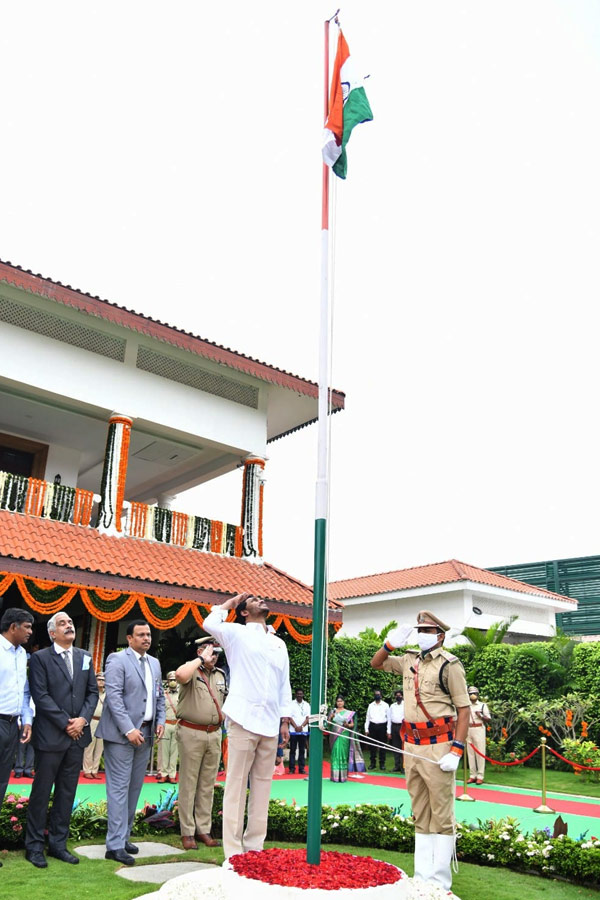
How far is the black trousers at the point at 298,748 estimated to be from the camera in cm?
1406

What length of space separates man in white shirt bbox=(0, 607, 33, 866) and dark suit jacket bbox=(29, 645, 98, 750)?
3.5 inches

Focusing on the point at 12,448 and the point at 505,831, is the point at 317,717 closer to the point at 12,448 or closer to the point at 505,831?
the point at 505,831

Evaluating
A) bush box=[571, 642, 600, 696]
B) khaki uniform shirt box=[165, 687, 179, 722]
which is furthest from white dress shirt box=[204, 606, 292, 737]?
bush box=[571, 642, 600, 696]

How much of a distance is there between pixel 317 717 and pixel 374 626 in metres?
23.6

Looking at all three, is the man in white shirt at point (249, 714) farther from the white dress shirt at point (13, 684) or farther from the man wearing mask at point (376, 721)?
the man wearing mask at point (376, 721)

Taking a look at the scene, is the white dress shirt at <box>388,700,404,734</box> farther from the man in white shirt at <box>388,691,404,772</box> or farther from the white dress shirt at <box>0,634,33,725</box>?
the white dress shirt at <box>0,634,33,725</box>

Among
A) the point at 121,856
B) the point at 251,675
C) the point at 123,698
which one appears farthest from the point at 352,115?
the point at 121,856

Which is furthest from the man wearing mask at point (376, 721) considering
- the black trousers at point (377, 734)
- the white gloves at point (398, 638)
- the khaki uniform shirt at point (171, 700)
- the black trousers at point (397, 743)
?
the white gloves at point (398, 638)

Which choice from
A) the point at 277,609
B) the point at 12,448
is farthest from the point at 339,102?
the point at 12,448

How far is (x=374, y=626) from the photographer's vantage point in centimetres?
2720

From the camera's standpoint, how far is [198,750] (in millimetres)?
6266

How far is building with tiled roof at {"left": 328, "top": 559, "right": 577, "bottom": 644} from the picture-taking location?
81.7 ft

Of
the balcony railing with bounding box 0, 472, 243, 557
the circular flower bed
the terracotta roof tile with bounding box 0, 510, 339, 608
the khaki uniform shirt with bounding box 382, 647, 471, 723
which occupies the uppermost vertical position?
the balcony railing with bounding box 0, 472, 243, 557

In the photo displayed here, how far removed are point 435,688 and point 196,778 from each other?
7.69 ft
